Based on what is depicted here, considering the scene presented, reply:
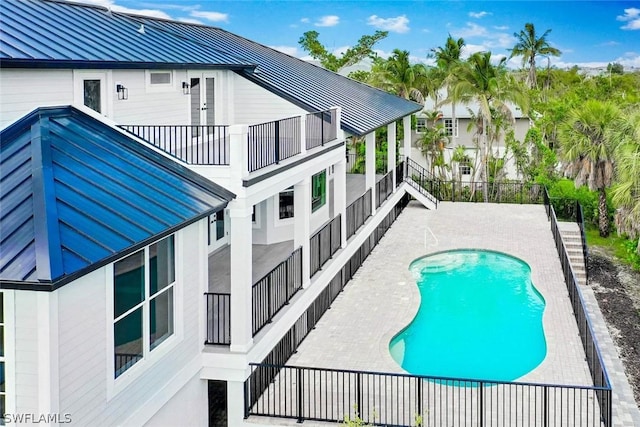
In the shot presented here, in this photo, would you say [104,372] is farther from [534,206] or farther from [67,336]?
[534,206]

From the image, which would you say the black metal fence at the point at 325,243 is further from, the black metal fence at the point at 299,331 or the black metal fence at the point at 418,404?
the black metal fence at the point at 418,404

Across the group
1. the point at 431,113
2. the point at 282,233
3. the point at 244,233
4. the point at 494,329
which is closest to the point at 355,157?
the point at 431,113

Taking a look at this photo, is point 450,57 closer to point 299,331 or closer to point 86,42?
point 299,331

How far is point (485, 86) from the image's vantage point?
3866 cm

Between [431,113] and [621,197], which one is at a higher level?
[431,113]

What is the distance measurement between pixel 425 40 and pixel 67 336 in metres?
118

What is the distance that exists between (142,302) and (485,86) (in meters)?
31.2

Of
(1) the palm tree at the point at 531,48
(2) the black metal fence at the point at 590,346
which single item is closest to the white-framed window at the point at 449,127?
(2) the black metal fence at the point at 590,346

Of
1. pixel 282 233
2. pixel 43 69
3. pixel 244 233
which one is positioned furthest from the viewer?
pixel 282 233

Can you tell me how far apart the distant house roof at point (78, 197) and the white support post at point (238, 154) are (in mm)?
445

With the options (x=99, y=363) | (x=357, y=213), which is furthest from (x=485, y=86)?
(x=99, y=363)

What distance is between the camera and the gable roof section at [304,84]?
20.2m

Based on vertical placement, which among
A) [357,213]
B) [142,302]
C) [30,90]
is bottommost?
[142,302]

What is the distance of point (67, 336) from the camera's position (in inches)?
338
